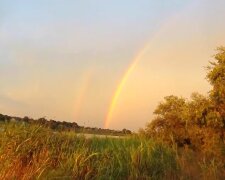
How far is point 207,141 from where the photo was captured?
2334 centimetres

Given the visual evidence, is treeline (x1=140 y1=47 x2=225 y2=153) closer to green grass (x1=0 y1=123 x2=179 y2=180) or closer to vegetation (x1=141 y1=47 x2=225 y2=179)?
vegetation (x1=141 y1=47 x2=225 y2=179)

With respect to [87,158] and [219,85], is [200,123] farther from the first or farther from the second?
[87,158]

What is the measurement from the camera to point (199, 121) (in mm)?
24203

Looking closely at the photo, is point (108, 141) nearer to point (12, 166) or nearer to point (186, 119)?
point (186, 119)

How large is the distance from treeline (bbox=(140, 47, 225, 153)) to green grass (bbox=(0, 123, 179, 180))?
11.0ft

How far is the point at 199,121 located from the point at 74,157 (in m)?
9.71

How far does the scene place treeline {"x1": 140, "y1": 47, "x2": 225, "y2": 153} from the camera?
23.5 m

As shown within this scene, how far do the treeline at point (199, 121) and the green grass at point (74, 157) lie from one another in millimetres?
3351

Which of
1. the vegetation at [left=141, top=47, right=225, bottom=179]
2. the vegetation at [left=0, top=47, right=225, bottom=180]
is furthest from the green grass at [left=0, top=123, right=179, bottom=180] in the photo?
the vegetation at [left=141, top=47, right=225, bottom=179]

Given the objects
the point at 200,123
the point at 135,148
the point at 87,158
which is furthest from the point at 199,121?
the point at 87,158

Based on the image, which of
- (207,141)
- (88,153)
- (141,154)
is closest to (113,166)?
(88,153)

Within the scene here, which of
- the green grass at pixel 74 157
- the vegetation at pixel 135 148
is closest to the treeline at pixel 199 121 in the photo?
the vegetation at pixel 135 148

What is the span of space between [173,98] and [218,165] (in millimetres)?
7677

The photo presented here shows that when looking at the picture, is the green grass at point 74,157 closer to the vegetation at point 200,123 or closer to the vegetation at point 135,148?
the vegetation at point 135,148
